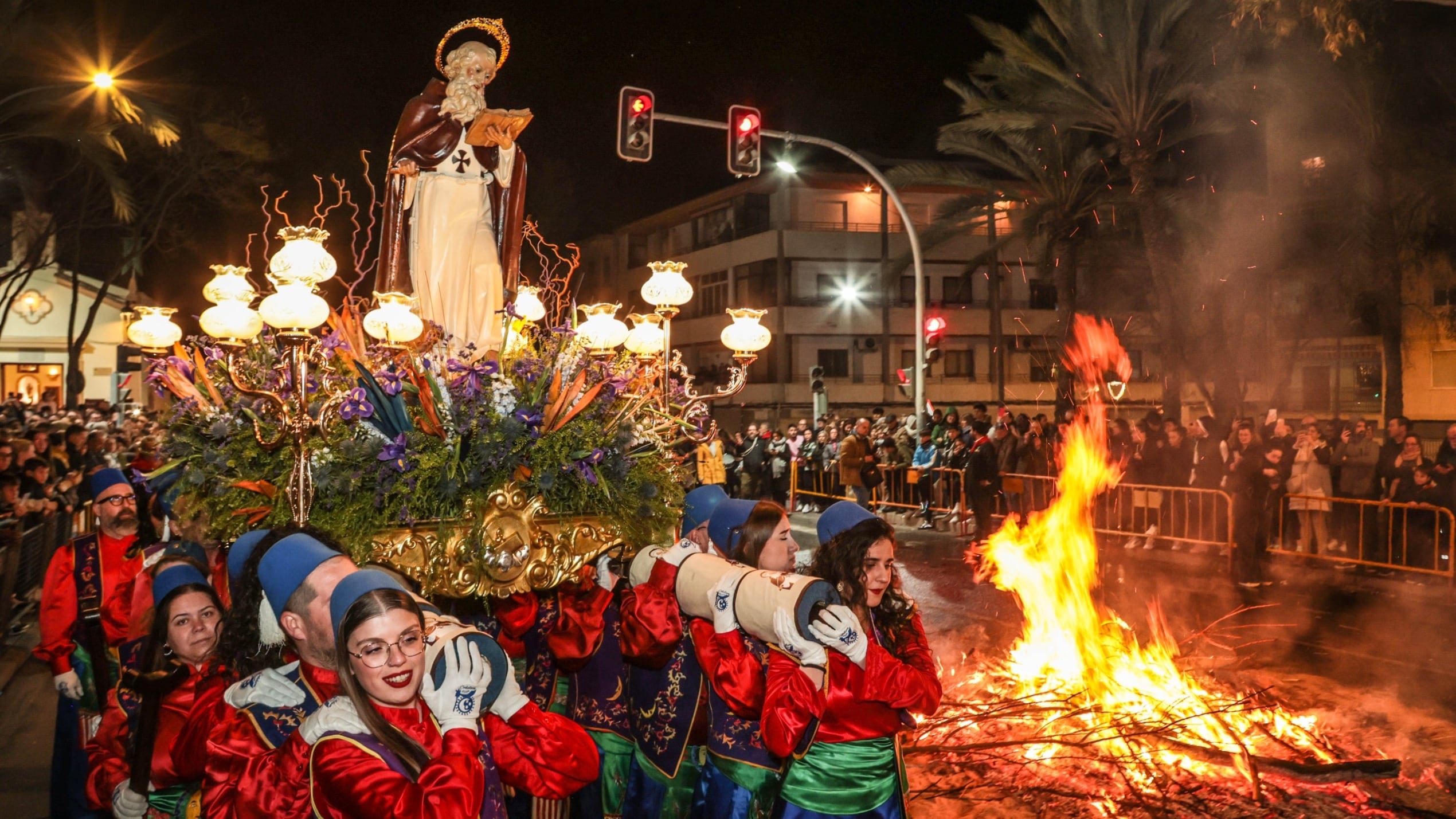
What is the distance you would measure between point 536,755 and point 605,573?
182 centimetres

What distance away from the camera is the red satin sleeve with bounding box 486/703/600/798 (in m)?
3.45

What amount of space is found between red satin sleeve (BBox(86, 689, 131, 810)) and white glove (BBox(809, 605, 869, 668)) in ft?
9.69

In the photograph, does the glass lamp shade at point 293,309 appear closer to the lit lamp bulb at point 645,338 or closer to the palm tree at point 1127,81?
the lit lamp bulb at point 645,338

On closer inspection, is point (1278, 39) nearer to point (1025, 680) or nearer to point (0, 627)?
point (1025, 680)

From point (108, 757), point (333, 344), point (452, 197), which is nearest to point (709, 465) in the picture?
point (452, 197)

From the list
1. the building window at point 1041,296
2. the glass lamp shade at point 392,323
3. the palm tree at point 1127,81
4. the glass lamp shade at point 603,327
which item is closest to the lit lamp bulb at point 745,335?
the glass lamp shade at point 603,327

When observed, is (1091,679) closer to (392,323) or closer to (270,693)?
(392,323)

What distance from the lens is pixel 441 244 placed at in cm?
614

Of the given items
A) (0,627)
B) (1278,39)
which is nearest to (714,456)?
(0,627)

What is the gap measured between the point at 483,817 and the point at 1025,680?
536cm

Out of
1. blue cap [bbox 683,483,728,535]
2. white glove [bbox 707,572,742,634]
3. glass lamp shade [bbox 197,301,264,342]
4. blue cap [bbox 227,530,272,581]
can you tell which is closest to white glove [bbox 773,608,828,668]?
white glove [bbox 707,572,742,634]

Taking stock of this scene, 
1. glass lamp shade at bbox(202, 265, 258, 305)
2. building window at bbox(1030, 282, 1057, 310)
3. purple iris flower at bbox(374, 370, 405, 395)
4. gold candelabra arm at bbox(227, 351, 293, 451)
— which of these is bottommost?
gold candelabra arm at bbox(227, 351, 293, 451)

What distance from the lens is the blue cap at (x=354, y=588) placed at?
2922 millimetres

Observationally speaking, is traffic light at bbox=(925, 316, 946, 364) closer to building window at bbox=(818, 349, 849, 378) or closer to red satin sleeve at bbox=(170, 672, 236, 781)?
red satin sleeve at bbox=(170, 672, 236, 781)
